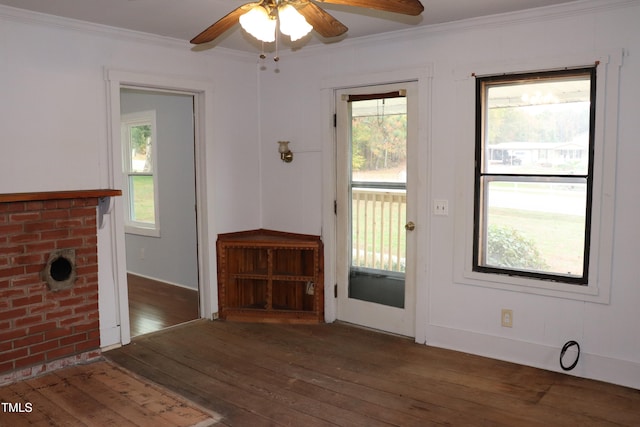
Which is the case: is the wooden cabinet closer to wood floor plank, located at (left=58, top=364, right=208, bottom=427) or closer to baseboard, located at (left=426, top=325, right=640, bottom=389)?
baseboard, located at (left=426, top=325, right=640, bottom=389)

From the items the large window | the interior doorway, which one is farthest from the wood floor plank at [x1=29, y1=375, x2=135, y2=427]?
the large window

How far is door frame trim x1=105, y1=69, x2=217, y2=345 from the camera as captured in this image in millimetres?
3869

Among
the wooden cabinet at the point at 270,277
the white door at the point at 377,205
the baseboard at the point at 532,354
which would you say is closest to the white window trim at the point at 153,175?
the wooden cabinet at the point at 270,277

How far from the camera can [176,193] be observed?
5.65m

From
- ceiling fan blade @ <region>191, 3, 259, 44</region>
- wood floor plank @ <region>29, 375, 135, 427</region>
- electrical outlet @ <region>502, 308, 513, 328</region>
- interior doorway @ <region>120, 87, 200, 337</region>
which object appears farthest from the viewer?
interior doorway @ <region>120, 87, 200, 337</region>

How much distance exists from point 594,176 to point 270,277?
2.67 meters

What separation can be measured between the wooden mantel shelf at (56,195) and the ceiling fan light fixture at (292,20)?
6.80 feet

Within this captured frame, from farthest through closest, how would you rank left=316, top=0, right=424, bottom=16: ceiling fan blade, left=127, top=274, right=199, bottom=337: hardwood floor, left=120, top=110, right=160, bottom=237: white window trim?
left=120, top=110, right=160, bottom=237: white window trim
left=127, top=274, right=199, bottom=337: hardwood floor
left=316, top=0, right=424, bottom=16: ceiling fan blade

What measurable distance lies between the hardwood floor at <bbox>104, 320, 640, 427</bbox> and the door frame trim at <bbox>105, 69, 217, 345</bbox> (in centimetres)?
41

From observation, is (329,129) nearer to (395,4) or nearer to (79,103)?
(79,103)

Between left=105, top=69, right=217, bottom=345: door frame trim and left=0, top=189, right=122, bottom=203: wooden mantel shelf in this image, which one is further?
left=105, top=69, right=217, bottom=345: door frame trim

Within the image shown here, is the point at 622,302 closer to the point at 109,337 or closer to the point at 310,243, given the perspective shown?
→ the point at 310,243

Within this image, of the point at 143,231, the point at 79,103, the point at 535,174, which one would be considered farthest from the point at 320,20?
the point at 143,231

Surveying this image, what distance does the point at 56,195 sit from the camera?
11.3 feet
